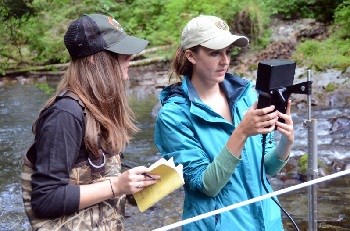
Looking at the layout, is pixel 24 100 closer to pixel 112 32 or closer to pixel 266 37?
pixel 266 37

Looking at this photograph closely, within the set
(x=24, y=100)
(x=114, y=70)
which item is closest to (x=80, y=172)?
(x=114, y=70)

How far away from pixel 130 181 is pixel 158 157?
7.94 meters

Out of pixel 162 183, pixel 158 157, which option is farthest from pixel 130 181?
pixel 158 157

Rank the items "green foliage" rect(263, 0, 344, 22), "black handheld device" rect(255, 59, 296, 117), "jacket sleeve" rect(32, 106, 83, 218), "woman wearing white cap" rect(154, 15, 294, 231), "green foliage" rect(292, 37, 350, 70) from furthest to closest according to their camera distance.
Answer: "green foliage" rect(263, 0, 344, 22) < "green foliage" rect(292, 37, 350, 70) < "woman wearing white cap" rect(154, 15, 294, 231) < "black handheld device" rect(255, 59, 296, 117) < "jacket sleeve" rect(32, 106, 83, 218)

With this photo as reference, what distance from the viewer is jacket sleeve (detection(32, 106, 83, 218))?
2.15 metres

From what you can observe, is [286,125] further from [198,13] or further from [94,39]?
[198,13]

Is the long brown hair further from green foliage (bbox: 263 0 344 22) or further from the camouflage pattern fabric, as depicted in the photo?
green foliage (bbox: 263 0 344 22)

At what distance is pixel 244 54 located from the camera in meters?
17.5

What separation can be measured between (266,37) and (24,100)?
24.2 ft

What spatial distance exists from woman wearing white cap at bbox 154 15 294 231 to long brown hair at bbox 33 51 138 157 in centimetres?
48

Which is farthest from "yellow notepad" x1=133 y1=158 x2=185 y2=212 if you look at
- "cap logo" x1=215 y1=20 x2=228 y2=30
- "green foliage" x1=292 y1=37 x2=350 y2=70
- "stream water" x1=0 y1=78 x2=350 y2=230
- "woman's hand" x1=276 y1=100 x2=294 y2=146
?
"green foliage" x1=292 y1=37 x2=350 y2=70

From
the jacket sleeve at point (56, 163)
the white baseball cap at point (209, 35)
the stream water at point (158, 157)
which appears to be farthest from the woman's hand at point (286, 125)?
the stream water at point (158, 157)

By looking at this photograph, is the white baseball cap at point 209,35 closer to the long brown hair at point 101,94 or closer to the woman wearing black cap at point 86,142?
the woman wearing black cap at point 86,142

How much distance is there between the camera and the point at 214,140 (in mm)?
2820
